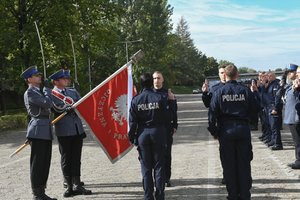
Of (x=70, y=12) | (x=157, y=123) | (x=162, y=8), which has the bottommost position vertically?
(x=157, y=123)

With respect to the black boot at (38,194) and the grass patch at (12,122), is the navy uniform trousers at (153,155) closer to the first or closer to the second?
the black boot at (38,194)

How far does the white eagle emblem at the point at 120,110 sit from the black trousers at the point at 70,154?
2.37ft

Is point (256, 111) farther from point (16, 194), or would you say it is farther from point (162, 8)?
point (162, 8)

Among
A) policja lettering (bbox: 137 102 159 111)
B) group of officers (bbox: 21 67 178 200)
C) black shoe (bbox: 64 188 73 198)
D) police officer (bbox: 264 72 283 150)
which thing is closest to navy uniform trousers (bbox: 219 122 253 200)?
group of officers (bbox: 21 67 178 200)

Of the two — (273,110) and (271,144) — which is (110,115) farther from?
(271,144)

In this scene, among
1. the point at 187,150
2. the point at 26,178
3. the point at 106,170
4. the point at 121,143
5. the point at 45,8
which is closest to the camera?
the point at 121,143

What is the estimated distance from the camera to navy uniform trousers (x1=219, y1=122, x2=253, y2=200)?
6262mm

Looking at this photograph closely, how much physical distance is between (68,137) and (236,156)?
290 centimetres

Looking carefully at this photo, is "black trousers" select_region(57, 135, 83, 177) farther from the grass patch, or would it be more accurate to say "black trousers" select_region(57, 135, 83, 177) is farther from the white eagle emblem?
the grass patch

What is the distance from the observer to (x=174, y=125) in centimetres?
760

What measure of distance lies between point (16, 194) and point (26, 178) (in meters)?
1.47

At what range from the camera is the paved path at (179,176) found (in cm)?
731

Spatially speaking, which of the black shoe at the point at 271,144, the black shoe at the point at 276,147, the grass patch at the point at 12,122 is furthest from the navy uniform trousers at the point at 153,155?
the grass patch at the point at 12,122

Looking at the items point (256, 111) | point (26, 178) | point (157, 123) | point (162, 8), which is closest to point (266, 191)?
point (256, 111)
